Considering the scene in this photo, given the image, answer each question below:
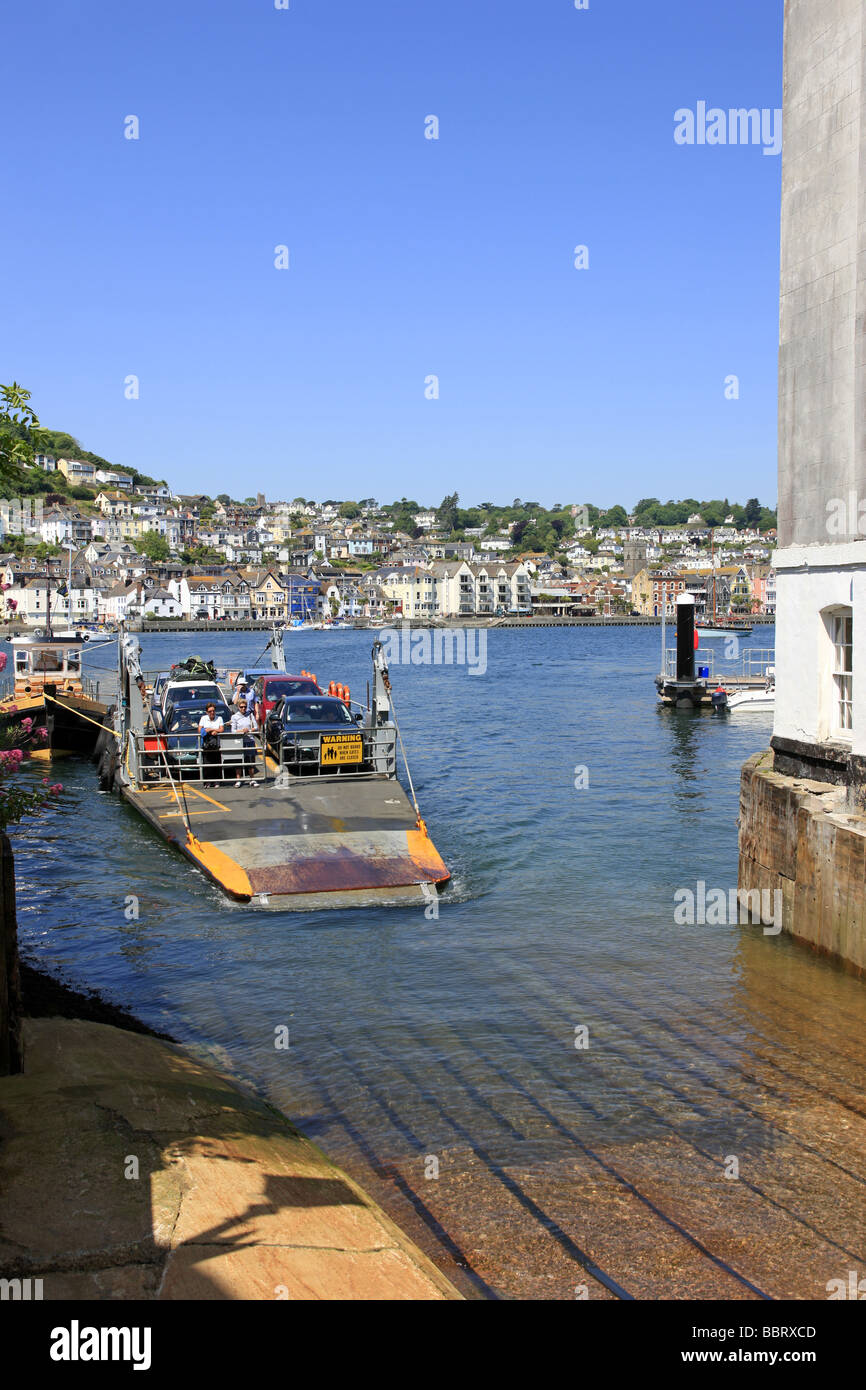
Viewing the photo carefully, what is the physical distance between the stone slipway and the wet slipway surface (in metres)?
0.97

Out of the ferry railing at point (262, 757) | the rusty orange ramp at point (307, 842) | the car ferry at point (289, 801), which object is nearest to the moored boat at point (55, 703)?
the car ferry at point (289, 801)

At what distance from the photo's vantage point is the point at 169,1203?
6707 mm

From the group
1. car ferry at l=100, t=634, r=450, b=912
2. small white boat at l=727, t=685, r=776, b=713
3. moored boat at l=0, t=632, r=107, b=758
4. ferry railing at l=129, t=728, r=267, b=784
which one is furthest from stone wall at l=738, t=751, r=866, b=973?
small white boat at l=727, t=685, r=776, b=713

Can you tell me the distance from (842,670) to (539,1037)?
21.3ft

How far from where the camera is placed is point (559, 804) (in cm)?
2919

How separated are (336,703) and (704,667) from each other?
117 feet

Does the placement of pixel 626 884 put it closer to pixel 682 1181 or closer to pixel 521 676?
pixel 682 1181

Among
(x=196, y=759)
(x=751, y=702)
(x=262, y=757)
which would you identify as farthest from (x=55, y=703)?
(x=751, y=702)

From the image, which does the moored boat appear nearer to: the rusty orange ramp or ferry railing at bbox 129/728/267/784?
ferry railing at bbox 129/728/267/784

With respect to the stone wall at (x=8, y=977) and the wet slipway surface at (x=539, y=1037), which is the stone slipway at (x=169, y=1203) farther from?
the wet slipway surface at (x=539, y=1037)

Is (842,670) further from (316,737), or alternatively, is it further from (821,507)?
(316,737)

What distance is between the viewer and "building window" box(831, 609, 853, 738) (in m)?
14.9

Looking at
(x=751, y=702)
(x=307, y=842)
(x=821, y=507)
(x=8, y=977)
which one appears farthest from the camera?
(x=751, y=702)

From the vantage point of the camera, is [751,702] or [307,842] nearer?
[307,842]
